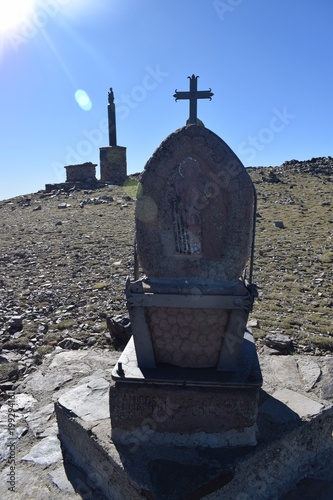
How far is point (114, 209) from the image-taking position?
14.9 m

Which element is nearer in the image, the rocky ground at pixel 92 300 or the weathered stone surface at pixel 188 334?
the weathered stone surface at pixel 188 334

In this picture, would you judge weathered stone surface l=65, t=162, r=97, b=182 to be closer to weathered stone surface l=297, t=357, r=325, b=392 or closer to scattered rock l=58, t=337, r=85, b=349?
scattered rock l=58, t=337, r=85, b=349

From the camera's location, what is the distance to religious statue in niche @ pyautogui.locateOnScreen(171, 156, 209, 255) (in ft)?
8.06

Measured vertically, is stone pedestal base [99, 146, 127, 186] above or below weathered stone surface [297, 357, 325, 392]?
above

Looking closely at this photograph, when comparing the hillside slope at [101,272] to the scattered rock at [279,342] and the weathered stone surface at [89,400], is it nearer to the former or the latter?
the scattered rock at [279,342]

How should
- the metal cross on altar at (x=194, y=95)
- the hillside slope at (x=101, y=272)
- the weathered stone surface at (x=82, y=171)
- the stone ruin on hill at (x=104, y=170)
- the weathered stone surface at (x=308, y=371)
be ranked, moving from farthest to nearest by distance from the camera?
the weathered stone surface at (x=82, y=171), the stone ruin on hill at (x=104, y=170), the hillside slope at (x=101, y=272), the weathered stone surface at (x=308, y=371), the metal cross on altar at (x=194, y=95)

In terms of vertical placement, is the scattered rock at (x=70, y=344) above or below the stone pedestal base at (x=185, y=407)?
below

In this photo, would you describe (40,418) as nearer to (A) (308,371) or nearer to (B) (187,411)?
(B) (187,411)

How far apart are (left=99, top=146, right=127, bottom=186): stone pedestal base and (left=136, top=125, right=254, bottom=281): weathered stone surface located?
2107 centimetres

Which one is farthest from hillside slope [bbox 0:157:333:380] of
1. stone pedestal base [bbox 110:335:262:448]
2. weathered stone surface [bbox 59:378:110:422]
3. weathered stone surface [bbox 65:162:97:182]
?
weathered stone surface [bbox 65:162:97:182]

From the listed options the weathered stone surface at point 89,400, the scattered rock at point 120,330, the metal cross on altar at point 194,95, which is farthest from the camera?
the scattered rock at point 120,330

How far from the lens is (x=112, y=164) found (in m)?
23.4

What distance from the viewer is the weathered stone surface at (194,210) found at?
241cm

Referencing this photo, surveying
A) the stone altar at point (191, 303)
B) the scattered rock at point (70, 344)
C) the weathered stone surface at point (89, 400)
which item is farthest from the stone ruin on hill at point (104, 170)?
the stone altar at point (191, 303)
